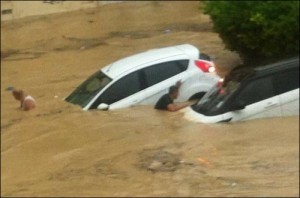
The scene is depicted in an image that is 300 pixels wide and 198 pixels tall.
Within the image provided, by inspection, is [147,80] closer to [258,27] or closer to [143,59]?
[143,59]

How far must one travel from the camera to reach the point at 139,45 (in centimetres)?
2119

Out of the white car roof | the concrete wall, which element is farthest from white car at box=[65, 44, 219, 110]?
the concrete wall

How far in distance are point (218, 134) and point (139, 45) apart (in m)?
11.1

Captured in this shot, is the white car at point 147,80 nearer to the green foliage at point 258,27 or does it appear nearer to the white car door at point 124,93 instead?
the white car door at point 124,93

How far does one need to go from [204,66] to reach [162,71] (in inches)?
26.1

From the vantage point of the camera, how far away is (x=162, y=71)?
12633 mm

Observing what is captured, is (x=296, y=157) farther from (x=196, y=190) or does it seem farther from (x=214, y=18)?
(x=214, y=18)

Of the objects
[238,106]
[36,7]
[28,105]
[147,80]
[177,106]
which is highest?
[238,106]

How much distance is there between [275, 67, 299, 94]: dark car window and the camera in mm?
10445

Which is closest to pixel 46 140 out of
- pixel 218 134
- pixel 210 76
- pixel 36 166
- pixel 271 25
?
pixel 36 166

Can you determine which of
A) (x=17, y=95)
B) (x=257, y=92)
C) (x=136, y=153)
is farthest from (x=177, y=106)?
(x=136, y=153)

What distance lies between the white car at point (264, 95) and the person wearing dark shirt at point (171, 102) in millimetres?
1368

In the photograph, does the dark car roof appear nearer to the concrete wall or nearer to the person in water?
the person in water

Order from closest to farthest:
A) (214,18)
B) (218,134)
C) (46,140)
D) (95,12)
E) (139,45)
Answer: (46,140) < (218,134) < (214,18) < (139,45) < (95,12)
